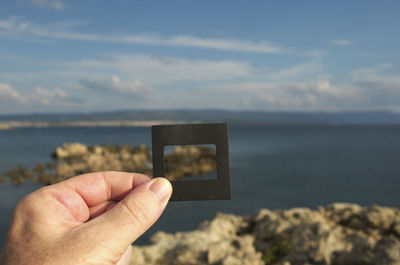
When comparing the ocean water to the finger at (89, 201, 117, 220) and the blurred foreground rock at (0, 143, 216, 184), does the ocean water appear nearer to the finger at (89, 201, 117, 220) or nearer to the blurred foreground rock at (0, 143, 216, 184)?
the blurred foreground rock at (0, 143, 216, 184)

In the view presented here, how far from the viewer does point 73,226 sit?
2020 millimetres

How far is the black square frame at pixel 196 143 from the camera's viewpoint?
216cm

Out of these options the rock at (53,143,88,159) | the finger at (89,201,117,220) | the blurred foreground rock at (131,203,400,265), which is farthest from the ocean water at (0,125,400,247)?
the finger at (89,201,117,220)

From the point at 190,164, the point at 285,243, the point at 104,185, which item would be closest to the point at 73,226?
the point at 104,185

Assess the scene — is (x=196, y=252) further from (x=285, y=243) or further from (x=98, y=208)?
(x=98, y=208)

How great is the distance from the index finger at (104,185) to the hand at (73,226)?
42 mm

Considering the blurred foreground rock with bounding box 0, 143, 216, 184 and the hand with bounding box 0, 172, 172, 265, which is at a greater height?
the hand with bounding box 0, 172, 172, 265

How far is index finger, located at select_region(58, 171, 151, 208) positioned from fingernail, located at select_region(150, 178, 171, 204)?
10.6 inches

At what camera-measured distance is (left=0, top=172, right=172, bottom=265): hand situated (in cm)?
182

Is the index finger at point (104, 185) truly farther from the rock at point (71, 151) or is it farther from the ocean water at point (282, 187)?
the rock at point (71, 151)

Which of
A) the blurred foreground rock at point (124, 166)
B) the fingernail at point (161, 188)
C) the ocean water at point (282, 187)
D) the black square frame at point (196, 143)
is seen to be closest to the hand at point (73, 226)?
the fingernail at point (161, 188)

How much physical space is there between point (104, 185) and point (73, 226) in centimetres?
49

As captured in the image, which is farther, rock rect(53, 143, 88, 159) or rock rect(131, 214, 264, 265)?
rock rect(53, 143, 88, 159)

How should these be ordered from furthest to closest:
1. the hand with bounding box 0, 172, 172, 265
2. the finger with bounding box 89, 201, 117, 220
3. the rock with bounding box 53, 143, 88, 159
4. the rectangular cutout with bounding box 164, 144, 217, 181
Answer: the rock with bounding box 53, 143, 88, 159, the rectangular cutout with bounding box 164, 144, 217, 181, the finger with bounding box 89, 201, 117, 220, the hand with bounding box 0, 172, 172, 265
